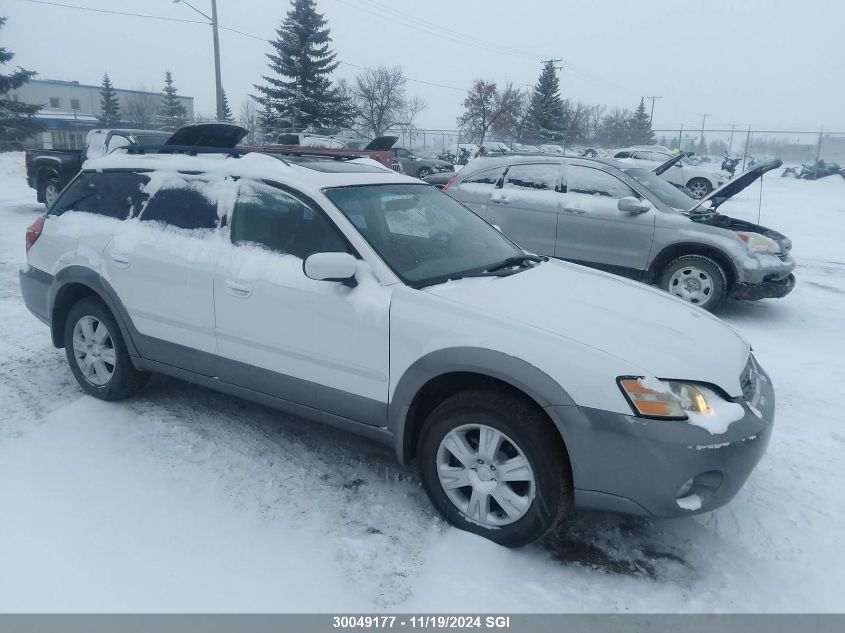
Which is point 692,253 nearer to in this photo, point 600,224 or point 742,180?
point 742,180

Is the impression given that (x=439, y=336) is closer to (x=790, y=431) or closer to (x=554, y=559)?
(x=554, y=559)

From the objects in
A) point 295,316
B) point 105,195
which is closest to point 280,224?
point 295,316

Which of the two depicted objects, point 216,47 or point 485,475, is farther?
point 216,47

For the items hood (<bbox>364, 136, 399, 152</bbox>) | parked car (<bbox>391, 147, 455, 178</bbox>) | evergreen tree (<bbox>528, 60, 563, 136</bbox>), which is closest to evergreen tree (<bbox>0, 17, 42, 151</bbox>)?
parked car (<bbox>391, 147, 455, 178</bbox>)

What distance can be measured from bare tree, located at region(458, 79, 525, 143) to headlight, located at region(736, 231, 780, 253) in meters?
41.1

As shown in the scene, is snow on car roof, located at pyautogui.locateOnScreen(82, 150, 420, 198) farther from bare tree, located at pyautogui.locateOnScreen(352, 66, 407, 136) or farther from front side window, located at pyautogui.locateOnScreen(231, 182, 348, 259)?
bare tree, located at pyautogui.locateOnScreen(352, 66, 407, 136)

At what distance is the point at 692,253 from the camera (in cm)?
696

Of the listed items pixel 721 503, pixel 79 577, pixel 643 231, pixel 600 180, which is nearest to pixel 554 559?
pixel 721 503

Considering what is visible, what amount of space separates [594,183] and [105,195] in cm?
536

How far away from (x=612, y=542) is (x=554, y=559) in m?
0.34

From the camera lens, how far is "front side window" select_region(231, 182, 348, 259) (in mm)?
3326

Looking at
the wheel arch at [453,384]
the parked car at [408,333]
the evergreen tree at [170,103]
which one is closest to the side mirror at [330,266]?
the parked car at [408,333]

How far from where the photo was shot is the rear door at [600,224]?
712cm
